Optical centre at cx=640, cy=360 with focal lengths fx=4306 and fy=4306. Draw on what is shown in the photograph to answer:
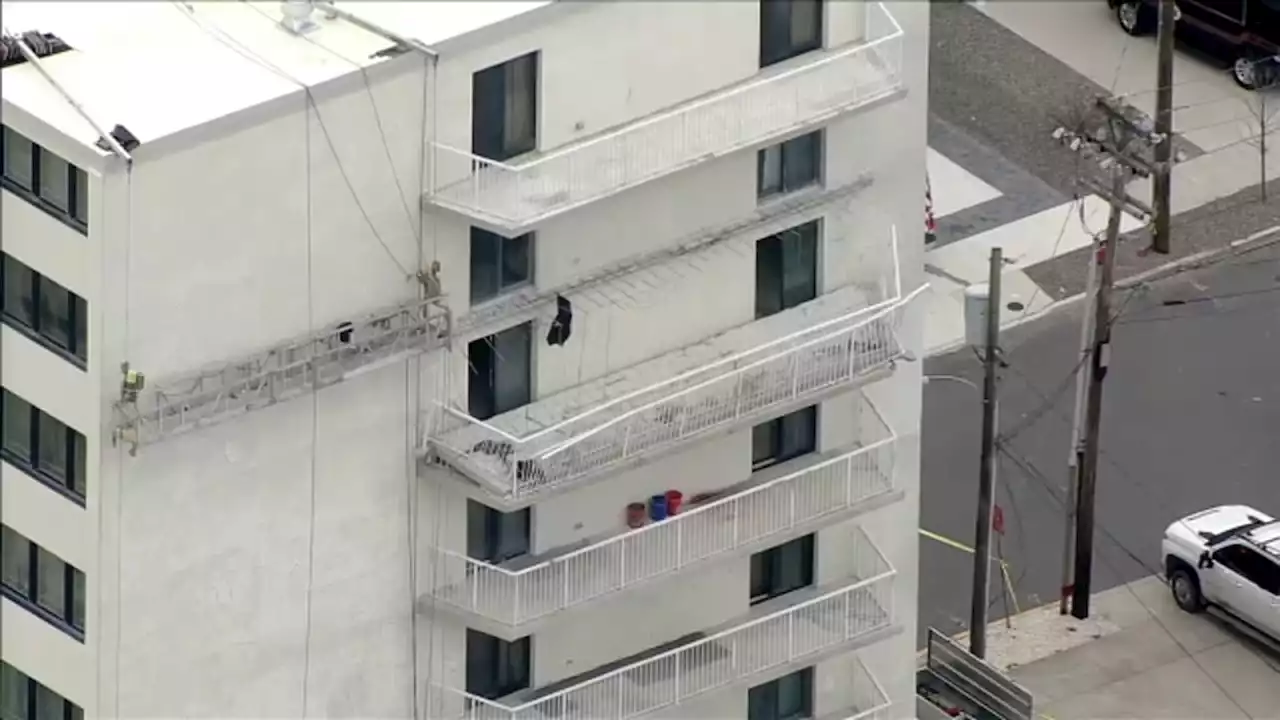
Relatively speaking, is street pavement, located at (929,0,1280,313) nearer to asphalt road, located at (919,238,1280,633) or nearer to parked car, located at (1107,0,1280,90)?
parked car, located at (1107,0,1280,90)

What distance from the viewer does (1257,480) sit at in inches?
2899

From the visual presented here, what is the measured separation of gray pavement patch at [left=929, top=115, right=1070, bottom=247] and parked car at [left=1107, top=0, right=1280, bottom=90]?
4.64 metres

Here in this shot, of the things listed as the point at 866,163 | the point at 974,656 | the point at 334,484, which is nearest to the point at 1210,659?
the point at 974,656

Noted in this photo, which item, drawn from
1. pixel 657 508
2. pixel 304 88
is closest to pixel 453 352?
pixel 657 508

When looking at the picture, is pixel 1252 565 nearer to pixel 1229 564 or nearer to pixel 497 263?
pixel 1229 564

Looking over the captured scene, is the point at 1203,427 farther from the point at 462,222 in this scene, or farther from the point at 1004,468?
the point at 462,222

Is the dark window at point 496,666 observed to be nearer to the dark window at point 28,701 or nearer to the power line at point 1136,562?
the dark window at point 28,701

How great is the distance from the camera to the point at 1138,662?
229 feet

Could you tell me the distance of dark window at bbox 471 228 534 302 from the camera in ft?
179

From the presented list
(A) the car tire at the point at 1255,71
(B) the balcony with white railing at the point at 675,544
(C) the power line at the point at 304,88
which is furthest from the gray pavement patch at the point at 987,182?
(C) the power line at the point at 304,88

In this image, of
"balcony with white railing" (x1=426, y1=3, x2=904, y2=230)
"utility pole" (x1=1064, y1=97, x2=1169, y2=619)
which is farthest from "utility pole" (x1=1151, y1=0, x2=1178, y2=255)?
"balcony with white railing" (x1=426, y1=3, x2=904, y2=230)

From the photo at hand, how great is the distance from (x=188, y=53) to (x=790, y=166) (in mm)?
8865

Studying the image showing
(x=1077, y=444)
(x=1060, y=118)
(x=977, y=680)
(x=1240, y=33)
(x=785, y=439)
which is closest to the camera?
(x=785, y=439)

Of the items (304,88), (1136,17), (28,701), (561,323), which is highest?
(1136,17)
